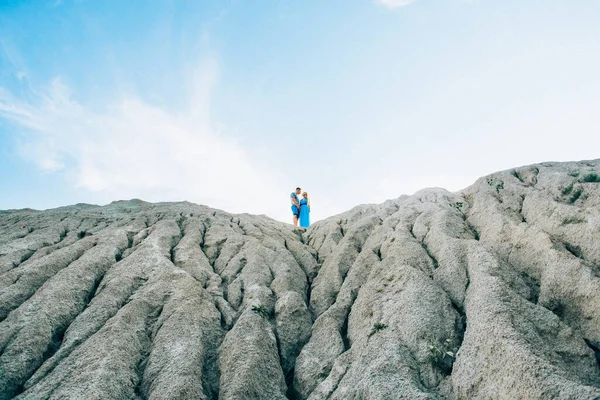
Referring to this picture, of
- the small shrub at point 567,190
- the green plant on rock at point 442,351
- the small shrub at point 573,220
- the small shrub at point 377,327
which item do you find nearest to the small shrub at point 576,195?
the small shrub at point 567,190

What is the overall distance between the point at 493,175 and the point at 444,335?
1452cm

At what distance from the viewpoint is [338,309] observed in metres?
15.1

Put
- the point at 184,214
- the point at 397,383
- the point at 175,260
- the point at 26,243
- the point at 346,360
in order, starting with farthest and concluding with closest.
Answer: the point at 184,214, the point at 26,243, the point at 175,260, the point at 346,360, the point at 397,383

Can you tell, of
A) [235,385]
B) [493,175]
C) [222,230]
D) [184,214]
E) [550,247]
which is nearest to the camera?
[235,385]

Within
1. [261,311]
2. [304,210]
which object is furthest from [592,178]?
[304,210]

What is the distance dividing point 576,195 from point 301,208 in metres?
21.6

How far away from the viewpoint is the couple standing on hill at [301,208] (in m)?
34.0

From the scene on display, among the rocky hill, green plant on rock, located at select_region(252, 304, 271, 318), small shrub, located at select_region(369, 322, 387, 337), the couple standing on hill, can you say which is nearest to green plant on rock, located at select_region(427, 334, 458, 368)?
the rocky hill

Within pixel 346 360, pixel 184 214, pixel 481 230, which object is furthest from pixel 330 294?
pixel 184 214

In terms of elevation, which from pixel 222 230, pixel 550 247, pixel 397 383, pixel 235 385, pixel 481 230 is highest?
pixel 222 230

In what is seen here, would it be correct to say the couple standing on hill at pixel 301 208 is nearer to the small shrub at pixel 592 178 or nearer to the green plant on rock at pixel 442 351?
the small shrub at pixel 592 178

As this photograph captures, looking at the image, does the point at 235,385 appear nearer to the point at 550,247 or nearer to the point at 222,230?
the point at 550,247

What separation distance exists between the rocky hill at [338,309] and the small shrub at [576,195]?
0.12 metres

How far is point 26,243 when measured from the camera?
69.4 ft
